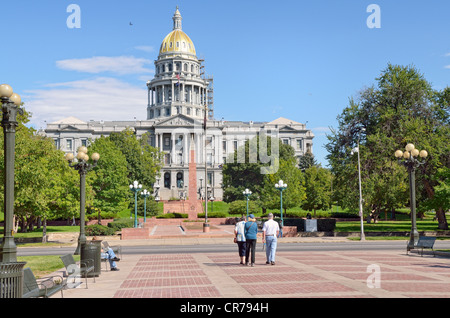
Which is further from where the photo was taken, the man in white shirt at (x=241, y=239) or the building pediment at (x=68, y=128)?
the building pediment at (x=68, y=128)

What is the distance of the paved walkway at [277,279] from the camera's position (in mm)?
11094

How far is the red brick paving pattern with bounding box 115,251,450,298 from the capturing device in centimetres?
1116

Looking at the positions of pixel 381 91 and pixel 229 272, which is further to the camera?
pixel 381 91

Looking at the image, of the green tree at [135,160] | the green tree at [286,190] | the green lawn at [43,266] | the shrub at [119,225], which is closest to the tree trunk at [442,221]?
the green tree at [286,190]

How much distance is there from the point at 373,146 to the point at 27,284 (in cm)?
3589

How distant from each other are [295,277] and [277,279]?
2.22 ft

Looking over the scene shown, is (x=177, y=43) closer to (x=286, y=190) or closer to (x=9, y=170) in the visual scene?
(x=286, y=190)

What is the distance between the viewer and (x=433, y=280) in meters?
13.2

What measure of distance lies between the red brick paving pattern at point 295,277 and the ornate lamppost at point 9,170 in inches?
105

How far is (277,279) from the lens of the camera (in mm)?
13367

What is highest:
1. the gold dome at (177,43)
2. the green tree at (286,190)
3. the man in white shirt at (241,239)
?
the gold dome at (177,43)

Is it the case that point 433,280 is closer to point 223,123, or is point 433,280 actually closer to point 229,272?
point 229,272

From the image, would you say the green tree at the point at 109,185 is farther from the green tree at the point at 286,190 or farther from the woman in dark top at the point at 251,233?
the woman in dark top at the point at 251,233
